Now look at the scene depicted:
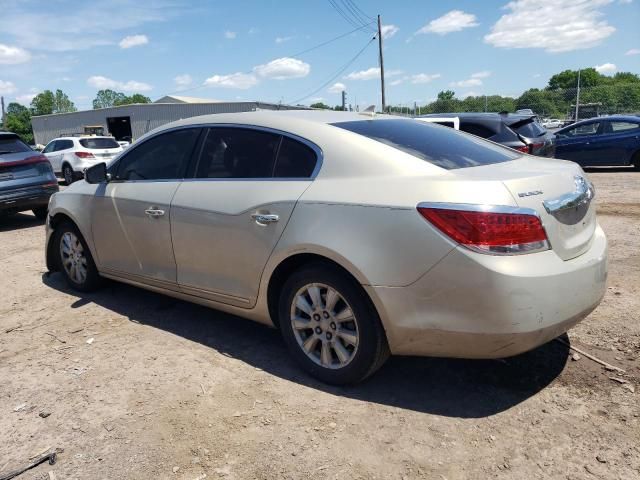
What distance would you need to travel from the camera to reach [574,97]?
3444 cm

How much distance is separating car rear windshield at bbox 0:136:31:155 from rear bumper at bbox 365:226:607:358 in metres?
8.43

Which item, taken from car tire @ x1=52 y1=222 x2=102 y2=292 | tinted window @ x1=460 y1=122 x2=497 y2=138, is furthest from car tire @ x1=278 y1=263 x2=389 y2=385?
tinted window @ x1=460 y1=122 x2=497 y2=138

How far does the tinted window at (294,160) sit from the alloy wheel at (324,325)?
2.31 feet

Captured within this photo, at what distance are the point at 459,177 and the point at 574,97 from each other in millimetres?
36352

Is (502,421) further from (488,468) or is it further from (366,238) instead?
(366,238)

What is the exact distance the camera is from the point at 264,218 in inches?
129

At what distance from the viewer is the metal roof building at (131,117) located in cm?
4000

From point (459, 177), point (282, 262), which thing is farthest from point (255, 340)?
point (459, 177)

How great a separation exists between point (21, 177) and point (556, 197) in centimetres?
876

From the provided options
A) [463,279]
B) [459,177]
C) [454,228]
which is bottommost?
[463,279]

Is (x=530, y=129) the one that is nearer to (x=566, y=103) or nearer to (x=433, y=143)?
(x=433, y=143)

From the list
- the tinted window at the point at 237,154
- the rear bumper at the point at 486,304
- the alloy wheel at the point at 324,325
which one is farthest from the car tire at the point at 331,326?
the tinted window at the point at 237,154

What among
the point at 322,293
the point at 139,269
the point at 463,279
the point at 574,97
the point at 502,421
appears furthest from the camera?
the point at 574,97

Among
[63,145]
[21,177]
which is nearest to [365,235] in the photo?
[21,177]
